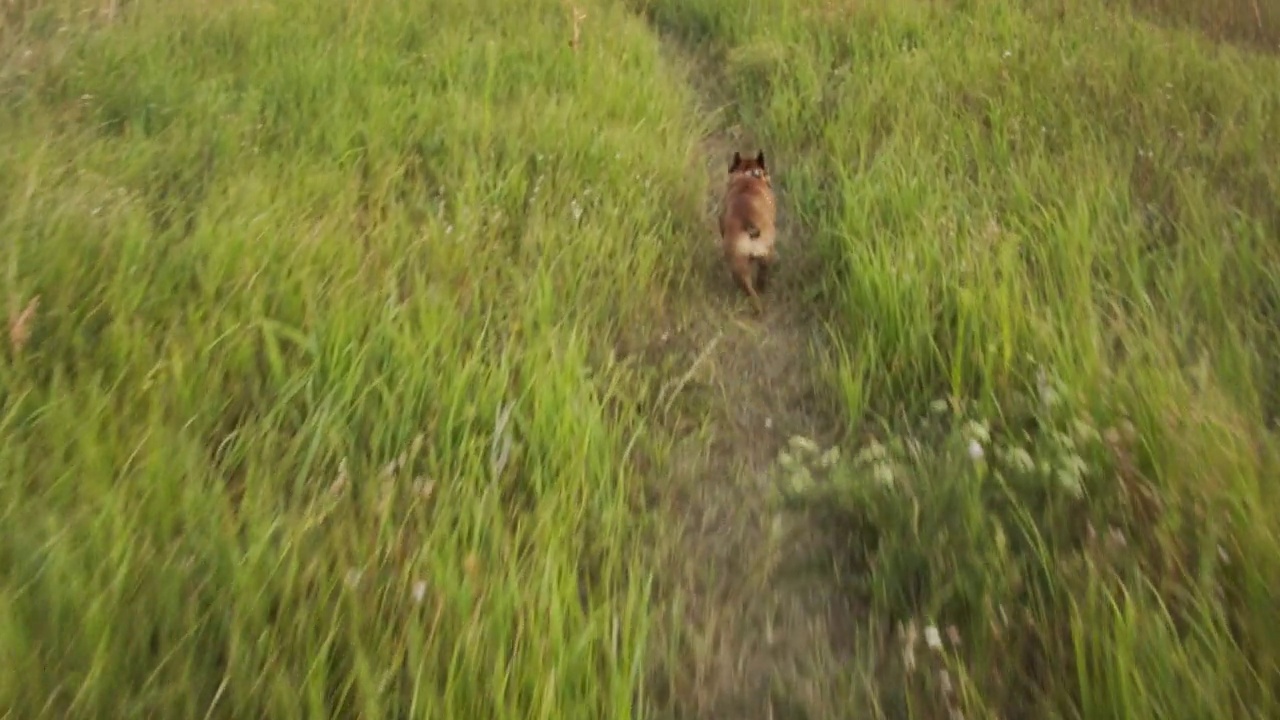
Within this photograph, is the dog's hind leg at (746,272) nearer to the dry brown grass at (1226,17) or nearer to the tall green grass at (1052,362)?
the tall green grass at (1052,362)

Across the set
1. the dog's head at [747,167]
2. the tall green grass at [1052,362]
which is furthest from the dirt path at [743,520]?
the dog's head at [747,167]

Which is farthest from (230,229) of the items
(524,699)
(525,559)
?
(524,699)

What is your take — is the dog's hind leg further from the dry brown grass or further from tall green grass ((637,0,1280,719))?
the dry brown grass

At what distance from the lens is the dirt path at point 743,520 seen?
186 centimetres

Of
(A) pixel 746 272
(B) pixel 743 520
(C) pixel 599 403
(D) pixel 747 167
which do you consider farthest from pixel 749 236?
(B) pixel 743 520

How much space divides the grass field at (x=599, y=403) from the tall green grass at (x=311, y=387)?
0.04ft

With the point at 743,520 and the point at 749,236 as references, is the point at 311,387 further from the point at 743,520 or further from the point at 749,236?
the point at 749,236

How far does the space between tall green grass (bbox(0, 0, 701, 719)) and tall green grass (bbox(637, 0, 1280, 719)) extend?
0.68 metres

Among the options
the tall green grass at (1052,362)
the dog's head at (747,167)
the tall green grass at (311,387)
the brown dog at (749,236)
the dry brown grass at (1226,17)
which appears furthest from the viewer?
the dry brown grass at (1226,17)

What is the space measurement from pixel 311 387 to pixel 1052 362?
2.07 meters

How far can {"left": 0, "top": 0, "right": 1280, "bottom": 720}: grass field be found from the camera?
163cm

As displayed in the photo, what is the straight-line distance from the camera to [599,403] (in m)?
2.51

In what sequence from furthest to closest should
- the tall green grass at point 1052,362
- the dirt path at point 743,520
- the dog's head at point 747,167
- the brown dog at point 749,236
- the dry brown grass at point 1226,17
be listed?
the dry brown grass at point 1226,17, the dog's head at point 747,167, the brown dog at point 749,236, the dirt path at point 743,520, the tall green grass at point 1052,362

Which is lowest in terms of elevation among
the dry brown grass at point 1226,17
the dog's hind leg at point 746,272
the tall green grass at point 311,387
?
the dog's hind leg at point 746,272
